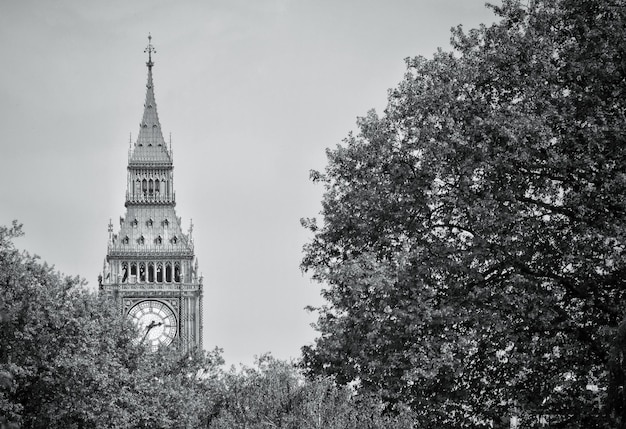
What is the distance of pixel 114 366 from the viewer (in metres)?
56.3

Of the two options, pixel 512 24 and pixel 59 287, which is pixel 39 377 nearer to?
pixel 59 287

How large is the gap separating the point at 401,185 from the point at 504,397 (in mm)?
6267

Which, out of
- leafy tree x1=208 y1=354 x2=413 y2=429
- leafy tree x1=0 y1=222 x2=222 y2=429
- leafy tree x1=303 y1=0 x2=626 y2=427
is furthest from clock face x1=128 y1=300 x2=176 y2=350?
leafy tree x1=303 y1=0 x2=626 y2=427

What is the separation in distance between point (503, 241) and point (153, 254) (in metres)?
110

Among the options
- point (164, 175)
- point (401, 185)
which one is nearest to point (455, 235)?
point (401, 185)

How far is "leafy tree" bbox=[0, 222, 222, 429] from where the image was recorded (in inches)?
1799

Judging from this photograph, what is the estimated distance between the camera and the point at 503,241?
32406 mm

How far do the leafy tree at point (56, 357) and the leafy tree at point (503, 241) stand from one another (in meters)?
13.9

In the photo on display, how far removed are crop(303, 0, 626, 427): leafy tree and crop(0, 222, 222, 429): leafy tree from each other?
13889 millimetres

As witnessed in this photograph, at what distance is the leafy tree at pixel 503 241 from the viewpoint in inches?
1256

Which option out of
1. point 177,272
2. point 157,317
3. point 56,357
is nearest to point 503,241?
point 56,357

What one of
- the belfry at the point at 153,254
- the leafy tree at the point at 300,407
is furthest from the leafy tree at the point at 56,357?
the belfry at the point at 153,254

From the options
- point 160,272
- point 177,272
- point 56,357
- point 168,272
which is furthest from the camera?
point 160,272

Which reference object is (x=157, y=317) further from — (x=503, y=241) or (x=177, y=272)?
(x=503, y=241)
